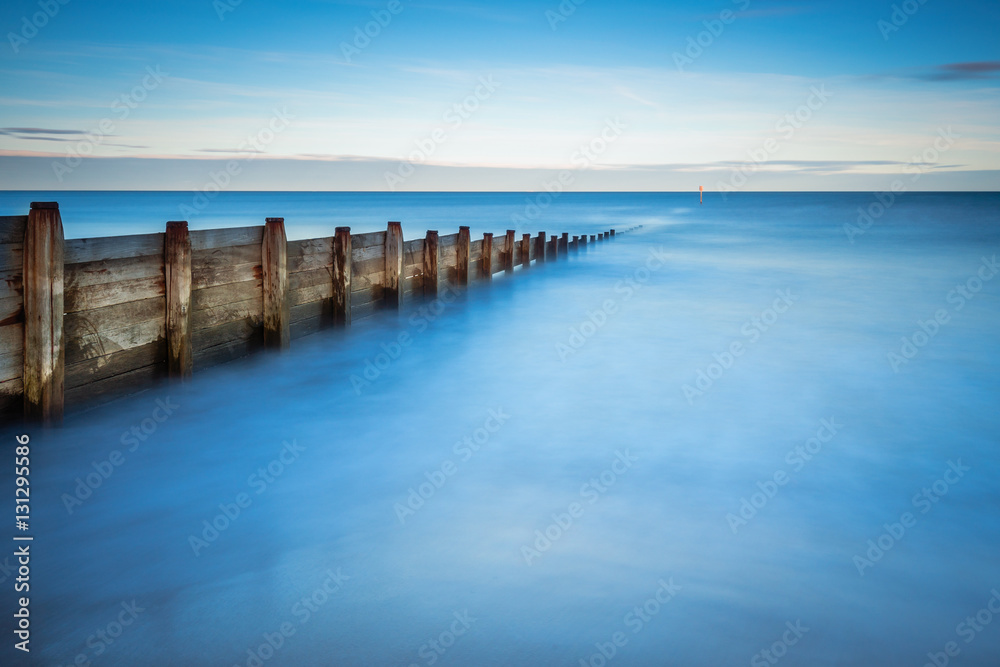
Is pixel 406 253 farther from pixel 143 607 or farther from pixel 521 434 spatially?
pixel 143 607

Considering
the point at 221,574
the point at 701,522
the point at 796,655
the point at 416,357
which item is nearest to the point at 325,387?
the point at 416,357

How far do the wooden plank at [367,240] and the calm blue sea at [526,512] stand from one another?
1.35 meters

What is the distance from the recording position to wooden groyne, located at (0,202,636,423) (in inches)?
177

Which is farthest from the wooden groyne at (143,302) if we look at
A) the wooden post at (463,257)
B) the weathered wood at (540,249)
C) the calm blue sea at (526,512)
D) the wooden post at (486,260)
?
the weathered wood at (540,249)

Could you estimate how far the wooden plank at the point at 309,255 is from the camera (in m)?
7.61

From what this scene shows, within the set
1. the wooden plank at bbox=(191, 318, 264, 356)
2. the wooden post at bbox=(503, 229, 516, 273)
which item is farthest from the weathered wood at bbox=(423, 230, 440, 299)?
the wooden post at bbox=(503, 229, 516, 273)

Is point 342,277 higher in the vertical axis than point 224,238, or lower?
lower

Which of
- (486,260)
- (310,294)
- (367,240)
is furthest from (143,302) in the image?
(486,260)

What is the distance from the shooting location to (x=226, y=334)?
262 inches

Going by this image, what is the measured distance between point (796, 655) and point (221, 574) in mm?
2491

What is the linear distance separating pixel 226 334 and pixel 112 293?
1.52 meters

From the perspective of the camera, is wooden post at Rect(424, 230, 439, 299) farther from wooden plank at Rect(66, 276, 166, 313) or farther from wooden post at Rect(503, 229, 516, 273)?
wooden plank at Rect(66, 276, 166, 313)

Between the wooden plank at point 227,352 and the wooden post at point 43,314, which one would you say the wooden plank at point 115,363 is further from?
the wooden plank at point 227,352

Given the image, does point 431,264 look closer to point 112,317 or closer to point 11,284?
point 112,317
